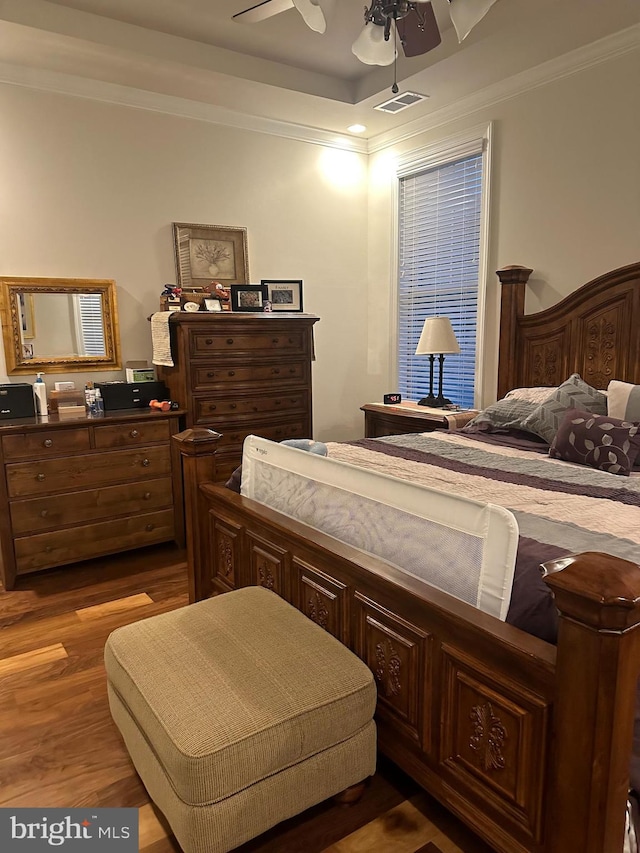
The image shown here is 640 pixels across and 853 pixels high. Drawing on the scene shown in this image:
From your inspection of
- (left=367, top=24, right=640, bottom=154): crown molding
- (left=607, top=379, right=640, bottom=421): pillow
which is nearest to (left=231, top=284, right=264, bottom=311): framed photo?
(left=367, top=24, right=640, bottom=154): crown molding

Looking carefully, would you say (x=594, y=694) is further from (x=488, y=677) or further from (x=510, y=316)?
(x=510, y=316)

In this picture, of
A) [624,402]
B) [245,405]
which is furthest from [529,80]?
[245,405]

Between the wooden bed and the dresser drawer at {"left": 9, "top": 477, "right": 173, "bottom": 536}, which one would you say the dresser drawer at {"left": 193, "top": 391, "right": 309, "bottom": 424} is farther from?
the wooden bed

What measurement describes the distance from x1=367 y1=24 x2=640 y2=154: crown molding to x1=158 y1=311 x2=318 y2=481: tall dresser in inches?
65.9

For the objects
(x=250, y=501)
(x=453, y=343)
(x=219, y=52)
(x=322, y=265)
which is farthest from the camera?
(x=322, y=265)

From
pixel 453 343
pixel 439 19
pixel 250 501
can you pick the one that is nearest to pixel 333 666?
pixel 250 501

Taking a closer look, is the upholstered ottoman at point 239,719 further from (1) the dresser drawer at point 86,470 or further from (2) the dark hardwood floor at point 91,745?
(1) the dresser drawer at point 86,470

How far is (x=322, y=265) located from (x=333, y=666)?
3711 millimetres

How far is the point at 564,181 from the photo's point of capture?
349 centimetres

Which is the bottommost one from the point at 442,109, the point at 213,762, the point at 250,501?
the point at 213,762

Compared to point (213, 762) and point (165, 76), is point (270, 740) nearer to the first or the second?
point (213, 762)

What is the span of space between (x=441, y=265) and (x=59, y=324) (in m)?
2.68

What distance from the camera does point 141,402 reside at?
3.73 metres

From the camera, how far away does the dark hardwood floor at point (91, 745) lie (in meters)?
1.57
